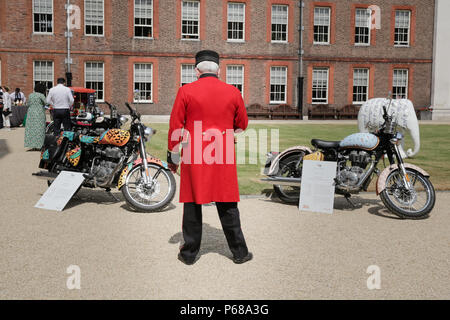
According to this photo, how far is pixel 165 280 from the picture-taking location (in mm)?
4270

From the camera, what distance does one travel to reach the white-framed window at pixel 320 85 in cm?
3325

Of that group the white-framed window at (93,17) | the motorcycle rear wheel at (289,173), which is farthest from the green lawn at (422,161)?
the white-framed window at (93,17)

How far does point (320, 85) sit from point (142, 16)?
1100cm

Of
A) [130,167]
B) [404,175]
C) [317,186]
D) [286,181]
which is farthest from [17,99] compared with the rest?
[404,175]

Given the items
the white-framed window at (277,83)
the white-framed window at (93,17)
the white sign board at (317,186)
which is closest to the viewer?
the white sign board at (317,186)

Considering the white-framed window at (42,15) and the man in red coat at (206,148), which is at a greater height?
the white-framed window at (42,15)

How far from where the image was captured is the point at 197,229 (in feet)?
15.7

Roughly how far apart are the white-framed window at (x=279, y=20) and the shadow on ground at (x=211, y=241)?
27.8 m

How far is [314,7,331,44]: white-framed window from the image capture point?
108ft

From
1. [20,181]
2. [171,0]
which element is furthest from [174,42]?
[20,181]

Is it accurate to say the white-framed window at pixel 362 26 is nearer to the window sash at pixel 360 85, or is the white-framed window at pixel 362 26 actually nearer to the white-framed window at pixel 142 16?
the window sash at pixel 360 85

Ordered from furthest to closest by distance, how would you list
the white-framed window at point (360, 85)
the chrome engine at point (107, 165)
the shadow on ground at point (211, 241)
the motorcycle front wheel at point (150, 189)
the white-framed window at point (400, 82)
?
the white-framed window at point (400, 82), the white-framed window at point (360, 85), the chrome engine at point (107, 165), the motorcycle front wheel at point (150, 189), the shadow on ground at point (211, 241)
